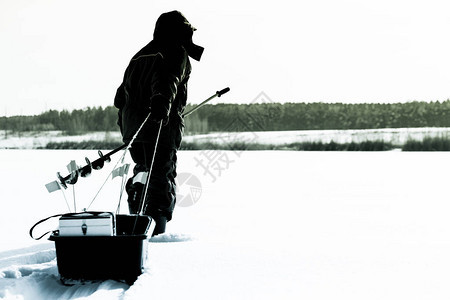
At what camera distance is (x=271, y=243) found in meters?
3.97

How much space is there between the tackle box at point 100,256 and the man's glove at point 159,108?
34.2 inches

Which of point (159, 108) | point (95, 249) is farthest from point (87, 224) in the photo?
point (159, 108)

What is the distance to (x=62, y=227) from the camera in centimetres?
271

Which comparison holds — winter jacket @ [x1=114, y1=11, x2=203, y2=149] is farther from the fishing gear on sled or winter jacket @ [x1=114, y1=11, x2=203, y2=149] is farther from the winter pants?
the fishing gear on sled

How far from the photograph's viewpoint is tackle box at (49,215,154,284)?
8.95 feet

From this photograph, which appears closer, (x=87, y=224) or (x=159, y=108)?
(x=87, y=224)

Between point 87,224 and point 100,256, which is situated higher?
point 87,224

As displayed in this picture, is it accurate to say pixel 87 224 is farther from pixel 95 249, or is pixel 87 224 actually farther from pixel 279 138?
pixel 279 138

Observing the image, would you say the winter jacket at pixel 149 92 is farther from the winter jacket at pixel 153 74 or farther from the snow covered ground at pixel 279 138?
the snow covered ground at pixel 279 138

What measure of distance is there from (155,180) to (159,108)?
0.73 m

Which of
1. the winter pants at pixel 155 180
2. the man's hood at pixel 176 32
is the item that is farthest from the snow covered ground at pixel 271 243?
the man's hood at pixel 176 32

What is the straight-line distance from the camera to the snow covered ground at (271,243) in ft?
9.20

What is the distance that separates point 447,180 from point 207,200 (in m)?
4.09

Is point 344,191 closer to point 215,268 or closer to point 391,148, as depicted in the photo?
point 215,268
